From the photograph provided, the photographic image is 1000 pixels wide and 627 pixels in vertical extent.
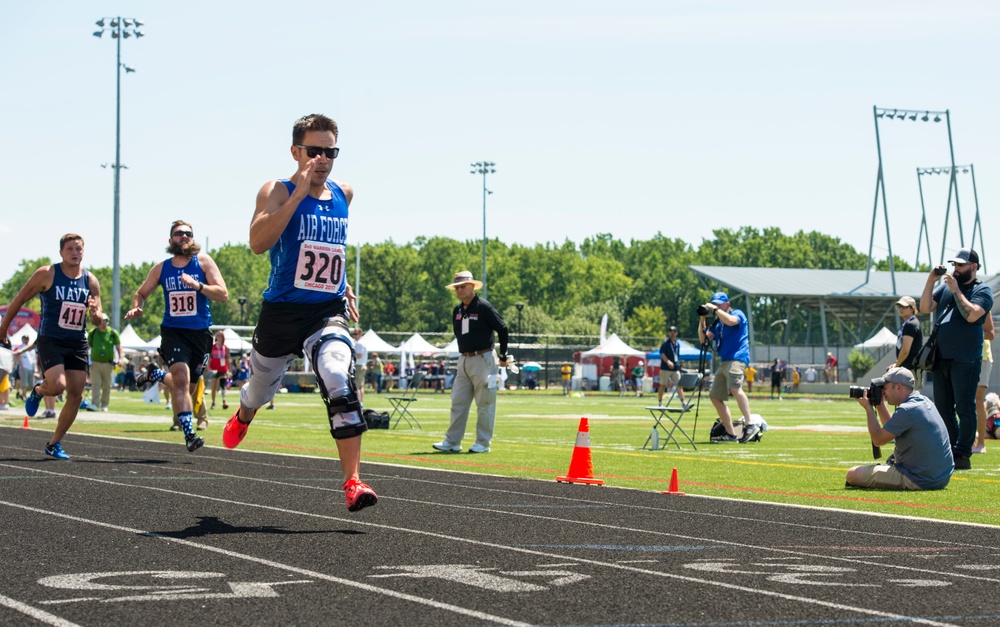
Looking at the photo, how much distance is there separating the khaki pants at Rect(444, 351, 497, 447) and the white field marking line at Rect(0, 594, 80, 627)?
Result: 1075cm

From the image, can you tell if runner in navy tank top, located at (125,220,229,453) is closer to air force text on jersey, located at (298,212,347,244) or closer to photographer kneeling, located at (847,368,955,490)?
air force text on jersey, located at (298,212,347,244)

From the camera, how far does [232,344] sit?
63.2m

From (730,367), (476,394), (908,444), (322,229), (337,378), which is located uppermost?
(322,229)

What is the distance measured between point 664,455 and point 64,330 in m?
6.72

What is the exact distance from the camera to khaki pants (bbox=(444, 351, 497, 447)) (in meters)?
16.1

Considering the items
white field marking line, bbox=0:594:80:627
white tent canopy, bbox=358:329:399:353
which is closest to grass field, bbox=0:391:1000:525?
white field marking line, bbox=0:594:80:627

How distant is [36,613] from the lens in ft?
16.9

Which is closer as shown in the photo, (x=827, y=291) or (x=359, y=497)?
(x=359, y=497)

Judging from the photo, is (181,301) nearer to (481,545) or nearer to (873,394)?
(873,394)

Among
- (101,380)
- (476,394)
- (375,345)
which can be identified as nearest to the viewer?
(476,394)

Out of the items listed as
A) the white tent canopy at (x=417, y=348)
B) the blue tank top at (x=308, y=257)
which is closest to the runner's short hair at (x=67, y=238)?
the blue tank top at (x=308, y=257)

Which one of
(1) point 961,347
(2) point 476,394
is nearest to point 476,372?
(2) point 476,394

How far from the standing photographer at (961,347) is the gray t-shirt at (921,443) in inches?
102

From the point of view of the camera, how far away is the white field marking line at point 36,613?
496cm
